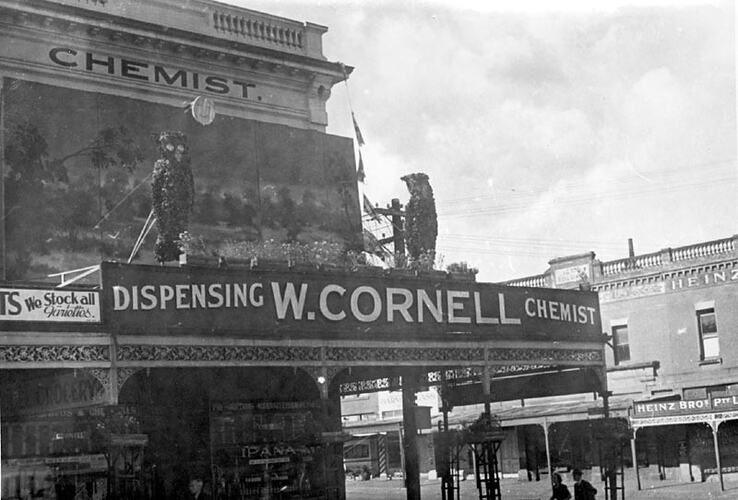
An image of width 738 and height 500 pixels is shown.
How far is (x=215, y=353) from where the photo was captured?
16.3 m

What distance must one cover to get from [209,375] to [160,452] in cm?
188

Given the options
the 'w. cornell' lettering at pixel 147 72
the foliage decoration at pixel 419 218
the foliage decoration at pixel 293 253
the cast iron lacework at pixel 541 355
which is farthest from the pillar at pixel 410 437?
the 'w. cornell' lettering at pixel 147 72

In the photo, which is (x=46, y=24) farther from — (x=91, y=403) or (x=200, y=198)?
(x=91, y=403)

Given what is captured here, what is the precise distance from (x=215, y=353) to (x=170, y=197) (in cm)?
360

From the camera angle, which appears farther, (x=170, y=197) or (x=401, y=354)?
(x=401, y=354)

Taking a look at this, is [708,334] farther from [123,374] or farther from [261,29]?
[123,374]

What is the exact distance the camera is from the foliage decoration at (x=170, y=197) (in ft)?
60.1

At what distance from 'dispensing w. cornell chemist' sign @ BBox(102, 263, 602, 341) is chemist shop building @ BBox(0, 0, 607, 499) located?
36mm

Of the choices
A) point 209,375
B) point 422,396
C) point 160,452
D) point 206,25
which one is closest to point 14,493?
point 160,452

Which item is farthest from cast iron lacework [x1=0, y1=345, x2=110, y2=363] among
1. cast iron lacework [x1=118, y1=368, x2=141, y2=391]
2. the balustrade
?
the balustrade

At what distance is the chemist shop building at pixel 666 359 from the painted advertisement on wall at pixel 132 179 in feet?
55.4

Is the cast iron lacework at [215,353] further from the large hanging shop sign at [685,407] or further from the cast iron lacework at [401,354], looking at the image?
the large hanging shop sign at [685,407]

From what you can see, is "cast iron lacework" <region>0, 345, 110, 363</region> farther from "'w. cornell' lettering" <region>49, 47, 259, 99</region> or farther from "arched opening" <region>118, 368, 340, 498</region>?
"'w. cornell' lettering" <region>49, 47, 259, 99</region>

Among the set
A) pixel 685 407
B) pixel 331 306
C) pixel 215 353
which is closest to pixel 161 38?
pixel 331 306
